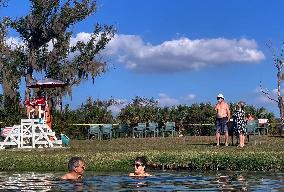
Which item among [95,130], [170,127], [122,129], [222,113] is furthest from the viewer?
[170,127]

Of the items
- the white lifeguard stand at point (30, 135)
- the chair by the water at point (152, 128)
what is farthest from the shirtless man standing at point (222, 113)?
the chair by the water at point (152, 128)

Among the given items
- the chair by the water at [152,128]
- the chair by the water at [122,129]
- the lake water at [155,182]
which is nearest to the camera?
the lake water at [155,182]

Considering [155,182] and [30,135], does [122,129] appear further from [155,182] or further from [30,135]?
[155,182]

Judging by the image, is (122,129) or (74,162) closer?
(74,162)

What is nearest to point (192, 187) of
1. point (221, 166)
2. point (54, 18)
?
point (221, 166)

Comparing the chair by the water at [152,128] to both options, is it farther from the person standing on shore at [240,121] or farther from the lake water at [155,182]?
the lake water at [155,182]

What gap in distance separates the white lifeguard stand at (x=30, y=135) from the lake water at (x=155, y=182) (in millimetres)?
9404

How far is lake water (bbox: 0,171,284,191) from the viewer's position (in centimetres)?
1331

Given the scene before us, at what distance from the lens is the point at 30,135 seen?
2702cm

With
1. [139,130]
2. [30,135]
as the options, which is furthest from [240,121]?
[139,130]

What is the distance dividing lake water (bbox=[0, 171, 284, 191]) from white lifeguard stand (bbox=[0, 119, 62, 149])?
9404 millimetres

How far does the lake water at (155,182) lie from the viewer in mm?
13312

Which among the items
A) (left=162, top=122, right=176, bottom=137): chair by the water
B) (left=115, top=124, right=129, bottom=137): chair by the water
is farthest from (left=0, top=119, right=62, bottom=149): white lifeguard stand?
(left=162, top=122, right=176, bottom=137): chair by the water

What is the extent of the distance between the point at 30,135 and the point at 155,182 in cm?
1316
